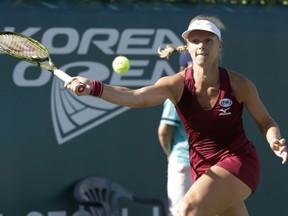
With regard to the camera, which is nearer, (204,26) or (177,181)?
(204,26)

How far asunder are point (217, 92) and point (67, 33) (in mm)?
2159

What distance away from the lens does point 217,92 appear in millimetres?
5750

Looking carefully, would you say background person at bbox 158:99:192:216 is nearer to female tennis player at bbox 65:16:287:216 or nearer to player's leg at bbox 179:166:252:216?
female tennis player at bbox 65:16:287:216

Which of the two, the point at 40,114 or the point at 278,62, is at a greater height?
the point at 278,62

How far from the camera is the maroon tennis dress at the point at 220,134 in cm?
570

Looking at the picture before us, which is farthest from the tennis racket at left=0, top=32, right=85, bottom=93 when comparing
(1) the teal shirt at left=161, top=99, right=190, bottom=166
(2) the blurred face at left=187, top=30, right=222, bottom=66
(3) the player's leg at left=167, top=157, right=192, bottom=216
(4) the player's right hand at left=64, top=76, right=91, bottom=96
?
(3) the player's leg at left=167, top=157, right=192, bottom=216

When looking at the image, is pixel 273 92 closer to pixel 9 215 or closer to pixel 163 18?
pixel 163 18

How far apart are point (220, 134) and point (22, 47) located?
53.7 inches

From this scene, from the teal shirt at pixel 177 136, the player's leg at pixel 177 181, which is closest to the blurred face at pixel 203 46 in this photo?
the teal shirt at pixel 177 136

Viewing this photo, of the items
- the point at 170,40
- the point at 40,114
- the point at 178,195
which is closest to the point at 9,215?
the point at 40,114

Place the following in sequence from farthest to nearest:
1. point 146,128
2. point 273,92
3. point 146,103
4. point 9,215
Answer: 1. point 273,92
2. point 146,128
3. point 9,215
4. point 146,103

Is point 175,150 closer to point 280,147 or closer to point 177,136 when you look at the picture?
point 177,136

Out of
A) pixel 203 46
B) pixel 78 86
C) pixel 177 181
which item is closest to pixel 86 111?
pixel 177 181

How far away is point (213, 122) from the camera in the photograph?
18.8 feet
